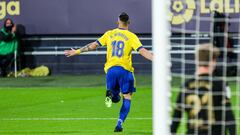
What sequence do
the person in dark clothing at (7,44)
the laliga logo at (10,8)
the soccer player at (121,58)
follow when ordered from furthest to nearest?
the laliga logo at (10,8), the person in dark clothing at (7,44), the soccer player at (121,58)

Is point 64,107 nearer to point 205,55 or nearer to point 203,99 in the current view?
point 203,99

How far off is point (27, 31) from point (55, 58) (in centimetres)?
129

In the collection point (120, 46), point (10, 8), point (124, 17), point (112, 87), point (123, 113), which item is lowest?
point (123, 113)

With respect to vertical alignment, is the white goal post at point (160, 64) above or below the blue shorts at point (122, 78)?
above

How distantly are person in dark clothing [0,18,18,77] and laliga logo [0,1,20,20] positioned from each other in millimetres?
446

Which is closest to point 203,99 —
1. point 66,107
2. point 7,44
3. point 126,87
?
point 126,87

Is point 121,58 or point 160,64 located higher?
point 160,64

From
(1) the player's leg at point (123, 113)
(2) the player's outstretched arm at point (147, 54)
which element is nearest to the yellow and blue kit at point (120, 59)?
(1) the player's leg at point (123, 113)

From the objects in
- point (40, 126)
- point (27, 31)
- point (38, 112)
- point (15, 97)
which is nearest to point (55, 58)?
point (27, 31)

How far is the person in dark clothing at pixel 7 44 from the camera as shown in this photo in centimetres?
2561

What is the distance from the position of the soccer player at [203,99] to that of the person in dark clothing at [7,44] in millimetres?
17548

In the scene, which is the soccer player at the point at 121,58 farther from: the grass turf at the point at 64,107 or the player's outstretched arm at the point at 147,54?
the grass turf at the point at 64,107

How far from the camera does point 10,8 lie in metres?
26.0

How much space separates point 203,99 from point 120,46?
5.69 metres
